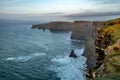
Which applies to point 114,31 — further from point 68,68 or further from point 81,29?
point 81,29

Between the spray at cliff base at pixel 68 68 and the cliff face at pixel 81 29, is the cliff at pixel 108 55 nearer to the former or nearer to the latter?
the spray at cliff base at pixel 68 68

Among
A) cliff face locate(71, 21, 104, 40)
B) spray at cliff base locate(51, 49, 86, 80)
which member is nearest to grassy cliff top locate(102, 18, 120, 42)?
spray at cliff base locate(51, 49, 86, 80)

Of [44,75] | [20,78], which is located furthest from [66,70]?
[20,78]

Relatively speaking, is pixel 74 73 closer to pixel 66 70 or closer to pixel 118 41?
pixel 66 70

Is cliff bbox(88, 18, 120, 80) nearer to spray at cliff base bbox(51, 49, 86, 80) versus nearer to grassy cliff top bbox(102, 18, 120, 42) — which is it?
grassy cliff top bbox(102, 18, 120, 42)

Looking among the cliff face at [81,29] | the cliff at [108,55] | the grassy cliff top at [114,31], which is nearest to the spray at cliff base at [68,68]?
the grassy cliff top at [114,31]

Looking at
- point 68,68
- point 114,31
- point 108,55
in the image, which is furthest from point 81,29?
point 108,55
